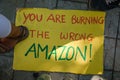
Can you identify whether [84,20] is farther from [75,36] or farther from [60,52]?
[60,52]

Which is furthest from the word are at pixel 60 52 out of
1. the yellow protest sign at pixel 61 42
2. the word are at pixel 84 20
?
the word are at pixel 84 20

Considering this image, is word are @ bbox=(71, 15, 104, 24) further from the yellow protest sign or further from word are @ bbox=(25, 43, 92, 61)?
word are @ bbox=(25, 43, 92, 61)

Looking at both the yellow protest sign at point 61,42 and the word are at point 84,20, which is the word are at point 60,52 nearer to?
the yellow protest sign at point 61,42

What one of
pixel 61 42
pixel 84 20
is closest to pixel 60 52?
pixel 61 42

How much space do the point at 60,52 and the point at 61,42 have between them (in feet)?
0.21

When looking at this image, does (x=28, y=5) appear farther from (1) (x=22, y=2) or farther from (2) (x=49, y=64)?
(2) (x=49, y=64)

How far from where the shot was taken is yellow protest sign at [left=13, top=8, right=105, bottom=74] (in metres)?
2.39

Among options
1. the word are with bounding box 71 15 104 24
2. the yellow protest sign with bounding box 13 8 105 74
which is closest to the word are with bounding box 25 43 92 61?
the yellow protest sign with bounding box 13 8 105 74

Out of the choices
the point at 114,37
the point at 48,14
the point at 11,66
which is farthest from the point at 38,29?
the point at 114,37

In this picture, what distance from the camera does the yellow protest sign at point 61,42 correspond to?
7.84ft

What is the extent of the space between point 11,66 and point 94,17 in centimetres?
62

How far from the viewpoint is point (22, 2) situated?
2.44 metres

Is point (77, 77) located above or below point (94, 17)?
below

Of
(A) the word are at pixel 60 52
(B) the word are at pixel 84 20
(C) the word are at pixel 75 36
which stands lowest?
(A) the word are at pixel 60 52
